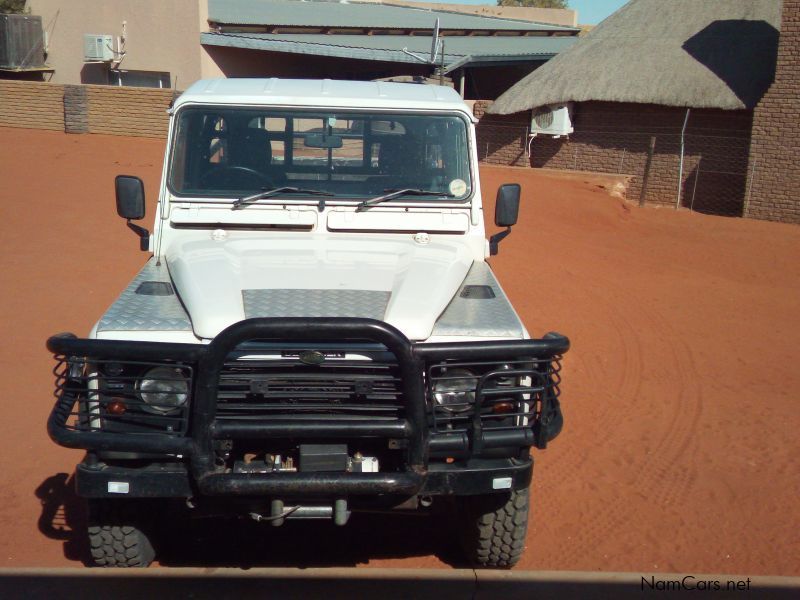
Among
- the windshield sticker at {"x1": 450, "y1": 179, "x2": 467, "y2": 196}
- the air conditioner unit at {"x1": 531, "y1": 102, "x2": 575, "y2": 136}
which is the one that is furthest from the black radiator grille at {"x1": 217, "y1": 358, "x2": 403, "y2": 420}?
the air conditioner unit at {"x1": 531, "y1": 102, "x2": 575, "y2": 136}

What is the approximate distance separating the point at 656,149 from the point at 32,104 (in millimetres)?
14185

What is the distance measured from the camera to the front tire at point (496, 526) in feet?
13.3

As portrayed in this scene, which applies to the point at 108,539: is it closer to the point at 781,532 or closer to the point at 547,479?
the point at 547,479

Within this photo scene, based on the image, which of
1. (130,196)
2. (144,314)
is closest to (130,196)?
(130,196)

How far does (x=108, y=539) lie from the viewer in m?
3.98

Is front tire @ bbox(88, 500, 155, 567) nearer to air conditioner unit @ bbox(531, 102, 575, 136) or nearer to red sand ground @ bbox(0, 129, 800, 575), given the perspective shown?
red sand ground @ bbox(0, 129, 800, 575)

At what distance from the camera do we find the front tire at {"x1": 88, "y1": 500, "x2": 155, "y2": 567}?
391cm

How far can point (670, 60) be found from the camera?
19484 millimetres

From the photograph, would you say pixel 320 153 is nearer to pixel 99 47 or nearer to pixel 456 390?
pixel 456 390

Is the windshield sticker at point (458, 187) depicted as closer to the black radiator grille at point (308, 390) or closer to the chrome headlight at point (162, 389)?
the black radiator grille at point (308, 390)

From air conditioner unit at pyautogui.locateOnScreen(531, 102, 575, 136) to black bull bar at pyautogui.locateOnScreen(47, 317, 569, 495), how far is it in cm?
1729

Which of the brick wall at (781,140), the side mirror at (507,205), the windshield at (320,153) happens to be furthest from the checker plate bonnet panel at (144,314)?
the brick wall at (781,140)

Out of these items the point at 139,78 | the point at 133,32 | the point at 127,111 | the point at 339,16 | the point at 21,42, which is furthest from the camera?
the point at 339,16

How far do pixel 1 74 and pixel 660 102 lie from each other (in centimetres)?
1962
